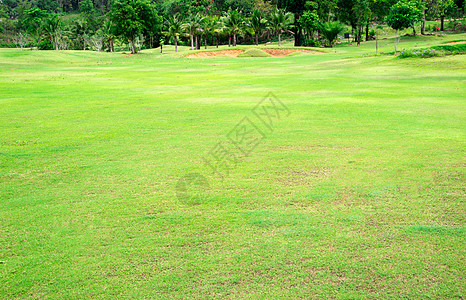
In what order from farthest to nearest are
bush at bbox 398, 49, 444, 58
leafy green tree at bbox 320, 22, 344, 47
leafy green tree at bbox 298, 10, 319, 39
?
leafy green tree at bbox 298, 10, 319, 39 < leafy green tree at bbox 320, 22, 344, 47 < bush at bbox 398, 49, 444, 58

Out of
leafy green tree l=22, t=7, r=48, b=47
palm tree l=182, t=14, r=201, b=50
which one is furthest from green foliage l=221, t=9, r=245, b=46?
leafy green tree l=22, t=7, r=48, b=47

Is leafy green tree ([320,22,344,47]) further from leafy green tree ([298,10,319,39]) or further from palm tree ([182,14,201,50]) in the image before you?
palm tree ([182,14,201,50])

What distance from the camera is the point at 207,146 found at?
996 centimetres

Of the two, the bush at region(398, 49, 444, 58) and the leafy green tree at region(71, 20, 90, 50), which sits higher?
the leafy green tree at region(71, 20, 90, 50)

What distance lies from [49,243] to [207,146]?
513 cm

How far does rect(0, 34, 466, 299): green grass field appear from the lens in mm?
4523

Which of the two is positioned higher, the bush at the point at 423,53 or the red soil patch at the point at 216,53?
the red soil patch at the point at 216,53

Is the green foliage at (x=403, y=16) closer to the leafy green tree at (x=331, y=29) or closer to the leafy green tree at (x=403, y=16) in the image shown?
the leafy green tree at (x=403, y=16)

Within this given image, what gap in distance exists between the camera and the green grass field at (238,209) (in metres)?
4.52

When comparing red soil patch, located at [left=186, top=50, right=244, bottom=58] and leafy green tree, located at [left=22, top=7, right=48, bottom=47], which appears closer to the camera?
red soil patch, located at [left=186, top=50, right=244, bottom=58]

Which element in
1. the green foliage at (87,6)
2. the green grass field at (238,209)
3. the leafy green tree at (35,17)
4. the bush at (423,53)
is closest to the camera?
the green grass field at (238,209)

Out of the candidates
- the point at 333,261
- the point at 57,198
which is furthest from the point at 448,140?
the point at 57,198

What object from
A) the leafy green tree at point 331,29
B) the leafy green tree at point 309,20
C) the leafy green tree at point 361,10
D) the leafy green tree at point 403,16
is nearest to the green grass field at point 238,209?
the leafy green tree at point 403,16

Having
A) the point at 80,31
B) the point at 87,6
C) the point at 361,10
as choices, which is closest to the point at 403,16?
the point at 361,10
